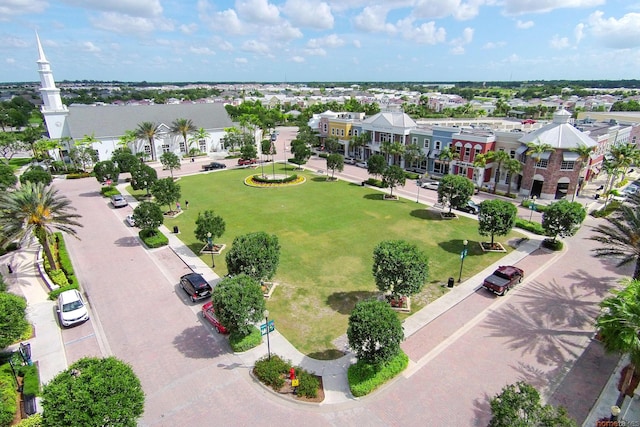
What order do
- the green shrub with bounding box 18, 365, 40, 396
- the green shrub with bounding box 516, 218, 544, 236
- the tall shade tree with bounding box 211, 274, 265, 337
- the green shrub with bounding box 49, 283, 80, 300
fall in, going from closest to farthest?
the green shrub with bounding box 18, 365, 40, 396
the tall shade tree with bounding box 211, 274, 265, 337
the green shrub with bounding box 49, 283, 80, 300
the green shrub with bounding box 516, 218, 544, 236

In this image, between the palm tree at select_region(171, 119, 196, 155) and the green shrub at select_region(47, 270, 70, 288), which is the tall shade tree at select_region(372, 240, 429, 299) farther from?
the palm tree at select_region(171, 119, 196, 155)

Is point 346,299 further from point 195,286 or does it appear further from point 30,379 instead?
point 30,379

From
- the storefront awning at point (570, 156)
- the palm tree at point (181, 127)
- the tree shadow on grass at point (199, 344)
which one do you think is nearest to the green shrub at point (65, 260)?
the tree shadow on grass at point (199, 344)

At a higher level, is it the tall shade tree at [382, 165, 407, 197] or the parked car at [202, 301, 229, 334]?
the tall shade tree at [382, 165, 407, 197]

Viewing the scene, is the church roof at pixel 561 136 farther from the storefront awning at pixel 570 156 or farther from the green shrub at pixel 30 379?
the green shrub at pixel 30 379

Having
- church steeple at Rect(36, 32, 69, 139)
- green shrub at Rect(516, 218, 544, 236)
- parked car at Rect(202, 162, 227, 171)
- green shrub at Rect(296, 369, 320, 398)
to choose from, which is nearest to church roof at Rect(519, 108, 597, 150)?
green shrub at Rect(516, 218, 544, 236)

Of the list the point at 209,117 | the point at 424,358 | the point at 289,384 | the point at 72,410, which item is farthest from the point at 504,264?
the point at 209,117
